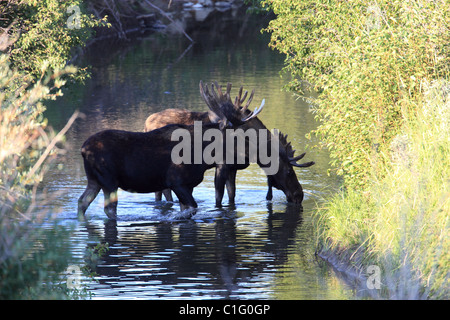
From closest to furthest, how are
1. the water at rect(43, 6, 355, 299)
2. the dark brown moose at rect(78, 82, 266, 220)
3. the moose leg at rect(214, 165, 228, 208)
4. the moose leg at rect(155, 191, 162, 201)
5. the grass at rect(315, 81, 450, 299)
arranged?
the grass at rect(315, 81, 450, 299) → the water at rect(43, 6, 355, 299) → the dark brown moose at rect(78, 82, 266, 220) → the moose leg at rect(214, 165, 228, 208) → the moose leg at rect(155, 191, 162, 201)

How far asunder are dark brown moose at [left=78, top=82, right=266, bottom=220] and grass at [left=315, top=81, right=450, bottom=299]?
293 cm

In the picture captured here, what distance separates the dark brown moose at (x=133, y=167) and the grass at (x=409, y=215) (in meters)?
2.93

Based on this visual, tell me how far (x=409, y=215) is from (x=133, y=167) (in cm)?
528

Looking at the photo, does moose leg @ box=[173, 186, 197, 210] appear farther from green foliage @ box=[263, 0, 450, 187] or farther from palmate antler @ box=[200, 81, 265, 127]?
green foliage @ box=[263, 0, 450, 187]

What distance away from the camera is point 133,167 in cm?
1299

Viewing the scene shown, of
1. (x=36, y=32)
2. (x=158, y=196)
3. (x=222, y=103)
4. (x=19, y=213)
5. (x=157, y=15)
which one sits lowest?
(x=158, y=196)

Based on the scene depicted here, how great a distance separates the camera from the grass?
8.70m

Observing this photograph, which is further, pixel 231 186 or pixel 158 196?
pixel 158 196

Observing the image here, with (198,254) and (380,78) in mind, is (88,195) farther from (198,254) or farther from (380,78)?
(380,78)

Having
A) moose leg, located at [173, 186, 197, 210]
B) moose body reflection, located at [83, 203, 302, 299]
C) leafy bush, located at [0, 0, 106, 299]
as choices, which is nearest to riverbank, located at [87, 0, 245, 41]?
moose leg, located at [173, 186, 197, 210]

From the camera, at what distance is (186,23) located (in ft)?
222

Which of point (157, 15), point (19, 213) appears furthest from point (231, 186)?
point (157, 15)
